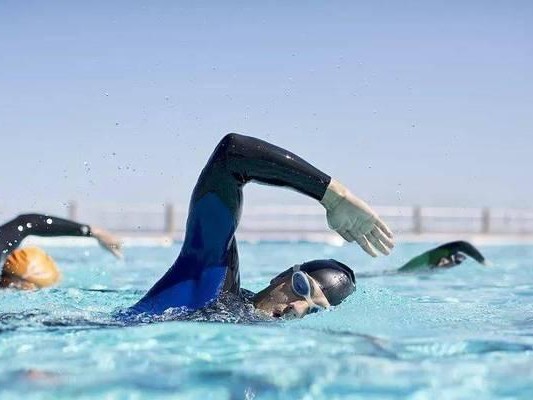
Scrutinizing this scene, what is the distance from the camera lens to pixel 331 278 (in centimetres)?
485

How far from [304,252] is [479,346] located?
1301cm

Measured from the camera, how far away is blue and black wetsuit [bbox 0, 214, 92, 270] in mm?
5734

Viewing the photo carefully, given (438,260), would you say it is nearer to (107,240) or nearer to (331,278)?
(107,240)

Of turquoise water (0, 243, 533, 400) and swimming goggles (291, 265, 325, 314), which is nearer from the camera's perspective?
turquoise water (0, 243, 533, 400)

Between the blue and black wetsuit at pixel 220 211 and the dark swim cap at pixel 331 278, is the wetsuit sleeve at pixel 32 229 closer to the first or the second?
the blue and black wetsuit at pixel 220 211

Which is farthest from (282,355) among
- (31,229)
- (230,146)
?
(31,229)

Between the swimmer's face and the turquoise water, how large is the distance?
0.07m

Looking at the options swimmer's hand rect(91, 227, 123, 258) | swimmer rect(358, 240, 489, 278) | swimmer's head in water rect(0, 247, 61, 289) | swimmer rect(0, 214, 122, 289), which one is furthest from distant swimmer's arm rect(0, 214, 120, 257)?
swimmer rect(358, 240, 489, 278)

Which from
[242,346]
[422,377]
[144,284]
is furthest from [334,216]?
[144,284]

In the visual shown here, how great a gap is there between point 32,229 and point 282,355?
2786 millimetres

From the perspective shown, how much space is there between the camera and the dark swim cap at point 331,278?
4816 millimetres

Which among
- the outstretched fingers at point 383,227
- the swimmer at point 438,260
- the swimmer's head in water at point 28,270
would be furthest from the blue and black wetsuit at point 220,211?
the swimmer at point 438,260

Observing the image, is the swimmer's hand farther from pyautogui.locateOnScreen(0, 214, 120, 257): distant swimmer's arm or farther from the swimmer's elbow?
the swimmer's elbow

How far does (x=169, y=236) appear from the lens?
2061 cm
